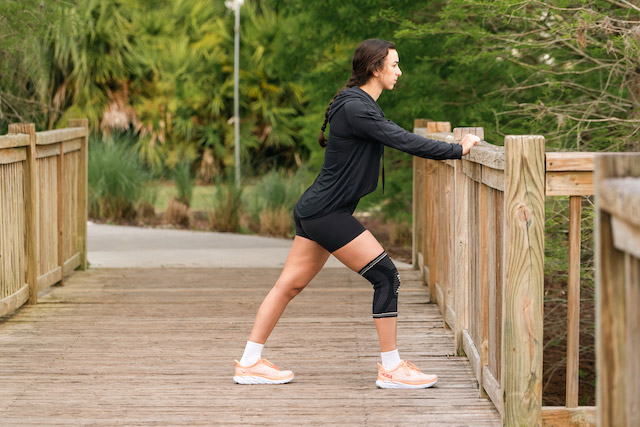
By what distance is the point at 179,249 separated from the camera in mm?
11070

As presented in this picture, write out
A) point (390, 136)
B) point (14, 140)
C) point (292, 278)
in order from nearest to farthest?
point (390, 136), point (292, 278), point (14, 140)

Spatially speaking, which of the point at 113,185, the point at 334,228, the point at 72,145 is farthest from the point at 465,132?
the point at 113,185

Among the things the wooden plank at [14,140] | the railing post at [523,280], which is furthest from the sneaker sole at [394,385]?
the wooden plank at [14,140]

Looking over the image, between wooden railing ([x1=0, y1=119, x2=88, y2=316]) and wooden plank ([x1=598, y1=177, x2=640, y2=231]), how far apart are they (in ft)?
16.3

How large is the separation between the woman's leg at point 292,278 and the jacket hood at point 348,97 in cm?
71

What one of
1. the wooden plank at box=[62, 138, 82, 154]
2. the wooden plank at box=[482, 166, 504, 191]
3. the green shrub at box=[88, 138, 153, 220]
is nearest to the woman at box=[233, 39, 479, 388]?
the wooden plank at box=[482, 166, 504, 191]

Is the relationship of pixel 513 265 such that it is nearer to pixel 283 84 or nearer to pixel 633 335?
pixel 633 335

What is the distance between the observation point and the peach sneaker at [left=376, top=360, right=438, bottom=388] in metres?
4.97

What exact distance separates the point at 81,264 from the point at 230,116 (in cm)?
1413

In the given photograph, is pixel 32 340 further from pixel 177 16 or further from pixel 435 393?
pixel 177 16

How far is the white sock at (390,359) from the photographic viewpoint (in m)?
4.96

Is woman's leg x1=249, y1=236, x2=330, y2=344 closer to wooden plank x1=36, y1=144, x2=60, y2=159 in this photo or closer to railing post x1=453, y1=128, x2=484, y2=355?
railing post x1=453, y1=128, x2=484, y2=355

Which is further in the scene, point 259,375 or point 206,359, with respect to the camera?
point 206,359

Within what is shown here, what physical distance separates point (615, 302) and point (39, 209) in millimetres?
5972
